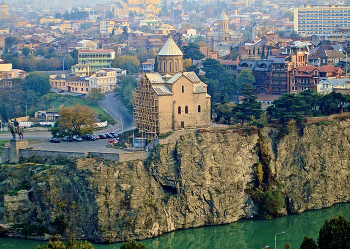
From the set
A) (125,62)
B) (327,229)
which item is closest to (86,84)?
(125,62)

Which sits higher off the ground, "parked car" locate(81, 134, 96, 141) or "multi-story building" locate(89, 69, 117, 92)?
"multi-story building" locate(89, 69, 117, 92)

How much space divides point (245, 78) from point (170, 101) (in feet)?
70.4

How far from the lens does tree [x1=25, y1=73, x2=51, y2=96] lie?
82006 millimetres

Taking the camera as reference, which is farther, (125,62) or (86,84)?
(125,62)

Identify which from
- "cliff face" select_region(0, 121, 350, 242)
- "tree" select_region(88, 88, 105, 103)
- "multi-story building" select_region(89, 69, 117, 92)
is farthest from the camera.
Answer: "multi-story building" select_region(89, 69, 117, 92)

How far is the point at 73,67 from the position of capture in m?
89.6

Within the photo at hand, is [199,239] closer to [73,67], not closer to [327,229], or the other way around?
[327,229]

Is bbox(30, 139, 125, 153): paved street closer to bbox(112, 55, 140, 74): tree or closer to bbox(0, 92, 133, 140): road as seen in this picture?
bbox(0, 92, 133, 140): road

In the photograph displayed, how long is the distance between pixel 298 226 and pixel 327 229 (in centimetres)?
909

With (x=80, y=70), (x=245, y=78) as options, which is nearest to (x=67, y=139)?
(x=245, y=78)

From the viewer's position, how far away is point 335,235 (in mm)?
37844

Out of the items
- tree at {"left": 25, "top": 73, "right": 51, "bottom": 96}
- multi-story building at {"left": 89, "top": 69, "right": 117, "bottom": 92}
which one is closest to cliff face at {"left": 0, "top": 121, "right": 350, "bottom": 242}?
multi-story building at {"left": 89, "top": 69, "right": 117, "bottom": 92}

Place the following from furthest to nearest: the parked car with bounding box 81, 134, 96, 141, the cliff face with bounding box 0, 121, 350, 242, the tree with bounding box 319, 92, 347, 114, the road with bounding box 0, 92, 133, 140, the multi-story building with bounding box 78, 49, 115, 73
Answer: the multi-story building with bounding box 78, 49, 115, 73, the road with bounding box 0, 92, 133, 140, the tree with bounding box 319, 92, 347, 114, the parked car with bounding box 81, 134, 96, 141, the cliff face with bounding box 0, 121, 350, 242

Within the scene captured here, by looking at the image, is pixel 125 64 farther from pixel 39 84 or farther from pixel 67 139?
pixel 67 139
